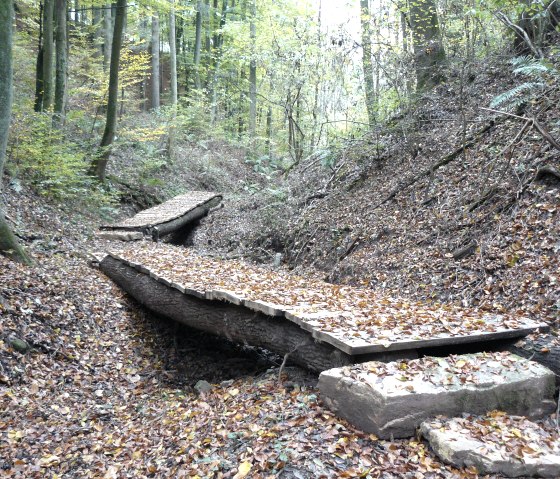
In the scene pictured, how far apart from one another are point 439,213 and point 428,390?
5079 millimetres


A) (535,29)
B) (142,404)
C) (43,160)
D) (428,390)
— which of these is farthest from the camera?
(43,160)

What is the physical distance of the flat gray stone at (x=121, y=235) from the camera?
12.1 m

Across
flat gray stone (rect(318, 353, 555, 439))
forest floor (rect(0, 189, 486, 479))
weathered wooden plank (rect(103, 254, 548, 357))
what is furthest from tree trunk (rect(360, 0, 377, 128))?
flat gray stone (rect(318, 353, 555, 439))

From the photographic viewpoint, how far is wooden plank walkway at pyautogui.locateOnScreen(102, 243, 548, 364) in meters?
4.49

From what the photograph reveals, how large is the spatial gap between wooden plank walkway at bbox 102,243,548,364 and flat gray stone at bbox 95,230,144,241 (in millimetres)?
4390

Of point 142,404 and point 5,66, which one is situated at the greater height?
point 5,66

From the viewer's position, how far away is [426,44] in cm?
1162

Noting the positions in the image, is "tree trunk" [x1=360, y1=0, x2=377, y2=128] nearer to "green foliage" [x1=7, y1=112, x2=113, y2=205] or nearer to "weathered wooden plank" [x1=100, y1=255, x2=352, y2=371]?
"weathered wooden plank" [x1=100, y1=255, x2=352, y2=371]

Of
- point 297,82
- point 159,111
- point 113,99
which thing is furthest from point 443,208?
point 159,111

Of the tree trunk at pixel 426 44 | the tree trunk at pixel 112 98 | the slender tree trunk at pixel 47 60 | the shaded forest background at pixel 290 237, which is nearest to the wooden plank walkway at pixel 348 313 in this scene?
the shaded forest background at pixel 290 237

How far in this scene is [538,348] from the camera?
463 centimetres

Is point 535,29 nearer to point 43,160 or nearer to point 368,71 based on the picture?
point 368,71

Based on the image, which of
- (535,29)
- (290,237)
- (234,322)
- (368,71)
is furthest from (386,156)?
→ (234,322)

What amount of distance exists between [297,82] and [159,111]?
26.4 ft
